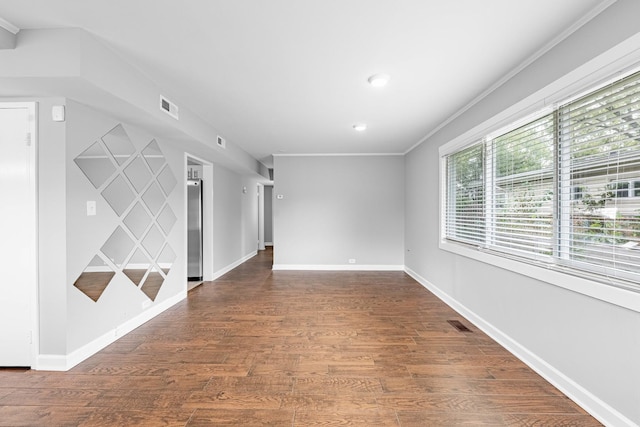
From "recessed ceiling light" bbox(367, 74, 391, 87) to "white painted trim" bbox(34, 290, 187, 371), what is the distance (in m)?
3.57

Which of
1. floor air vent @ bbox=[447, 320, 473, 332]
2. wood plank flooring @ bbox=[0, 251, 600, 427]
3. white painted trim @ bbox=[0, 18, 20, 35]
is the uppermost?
white painted trim @ bbox=[0, 18, 20, 35]

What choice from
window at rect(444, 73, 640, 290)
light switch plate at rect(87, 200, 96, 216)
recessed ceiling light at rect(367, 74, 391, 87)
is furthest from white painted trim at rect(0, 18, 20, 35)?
window at rect(444, 73, 640, 290)

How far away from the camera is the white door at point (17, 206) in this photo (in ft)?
7.47

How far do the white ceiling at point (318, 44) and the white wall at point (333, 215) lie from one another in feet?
8.86

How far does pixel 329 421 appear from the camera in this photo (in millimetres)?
1739

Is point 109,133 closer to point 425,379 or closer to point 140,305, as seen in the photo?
point 140,305

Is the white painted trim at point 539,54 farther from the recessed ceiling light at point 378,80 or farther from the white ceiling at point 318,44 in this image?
the recessed ceiling light at point 378,80

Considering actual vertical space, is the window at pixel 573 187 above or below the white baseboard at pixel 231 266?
above

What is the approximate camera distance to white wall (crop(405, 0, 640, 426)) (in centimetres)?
160

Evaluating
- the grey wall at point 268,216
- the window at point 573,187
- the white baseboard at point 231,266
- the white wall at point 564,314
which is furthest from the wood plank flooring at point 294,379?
the grey wall at point 268,216

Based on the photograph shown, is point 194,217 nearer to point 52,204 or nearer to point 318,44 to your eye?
point 52,204

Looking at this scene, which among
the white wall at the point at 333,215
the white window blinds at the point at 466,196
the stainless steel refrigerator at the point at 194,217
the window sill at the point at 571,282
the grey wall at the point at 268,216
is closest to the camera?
the window sill at the point at 571,282

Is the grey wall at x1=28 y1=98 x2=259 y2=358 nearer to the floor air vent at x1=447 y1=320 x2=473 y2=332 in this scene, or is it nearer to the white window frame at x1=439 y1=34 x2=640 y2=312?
the floor air vent at x1=447 y1=320 x2=473 y2=332

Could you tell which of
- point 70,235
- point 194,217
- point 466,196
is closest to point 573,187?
point 466,196
